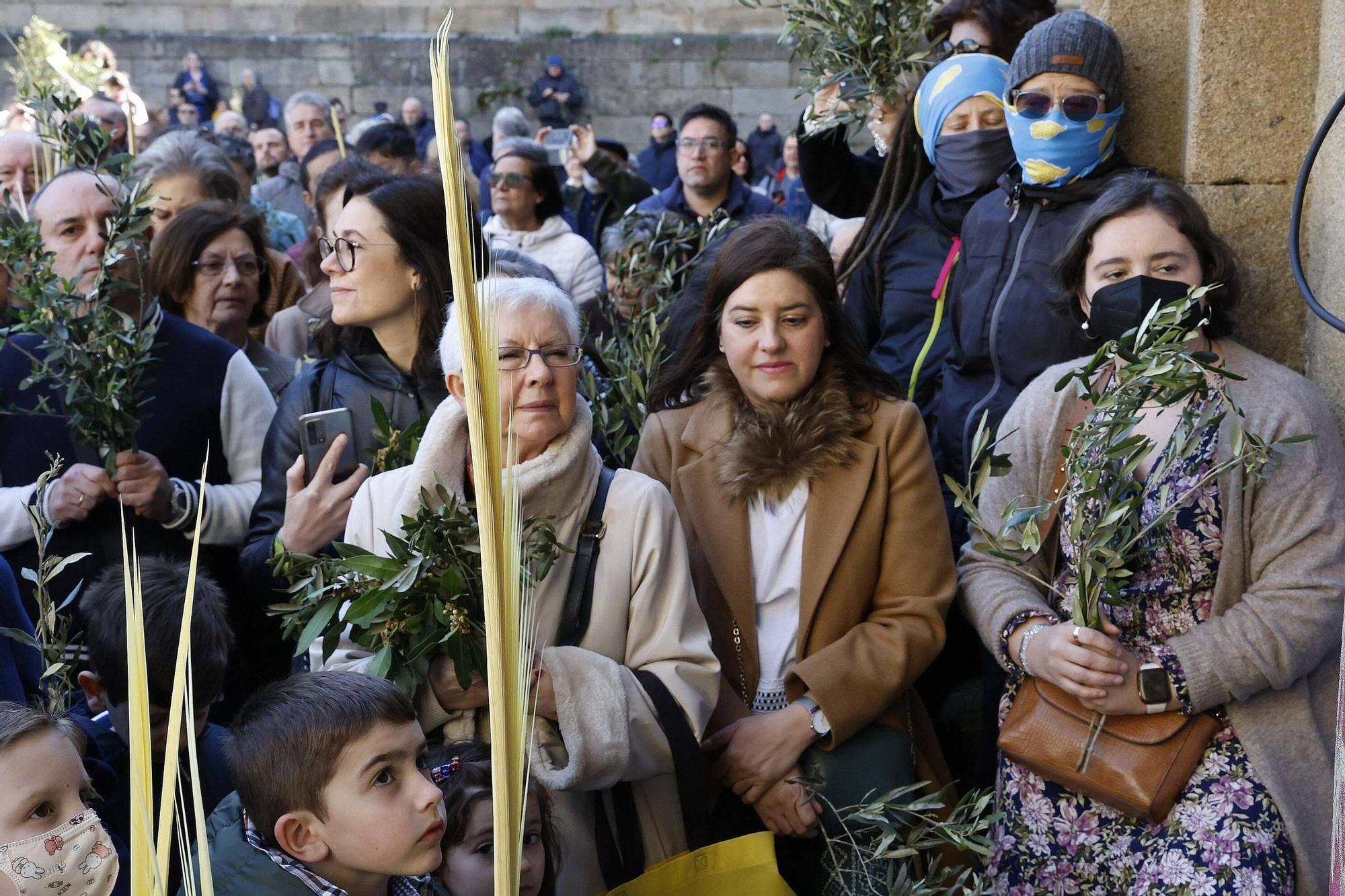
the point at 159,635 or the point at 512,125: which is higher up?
the point at 512,125

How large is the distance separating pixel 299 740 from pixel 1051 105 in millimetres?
2567

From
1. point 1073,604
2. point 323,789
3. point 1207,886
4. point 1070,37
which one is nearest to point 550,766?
point 323,789

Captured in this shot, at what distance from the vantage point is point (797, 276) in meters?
3.33

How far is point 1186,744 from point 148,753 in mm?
2341

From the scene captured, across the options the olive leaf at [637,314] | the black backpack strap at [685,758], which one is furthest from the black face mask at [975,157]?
the black backpack strap at [685,758]

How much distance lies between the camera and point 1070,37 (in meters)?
3.64

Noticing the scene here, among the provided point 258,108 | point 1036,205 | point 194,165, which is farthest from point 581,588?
point 258,108

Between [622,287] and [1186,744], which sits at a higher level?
[622,287]

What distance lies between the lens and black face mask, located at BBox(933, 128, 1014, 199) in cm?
401

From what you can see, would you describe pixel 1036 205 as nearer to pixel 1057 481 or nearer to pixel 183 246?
pixel 1057 481

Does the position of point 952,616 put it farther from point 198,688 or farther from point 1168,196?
point 198,688

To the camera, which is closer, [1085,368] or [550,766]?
[550,766]

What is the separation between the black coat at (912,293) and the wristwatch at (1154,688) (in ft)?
4.39

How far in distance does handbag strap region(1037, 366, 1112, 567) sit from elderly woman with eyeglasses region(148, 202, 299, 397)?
241 cm
